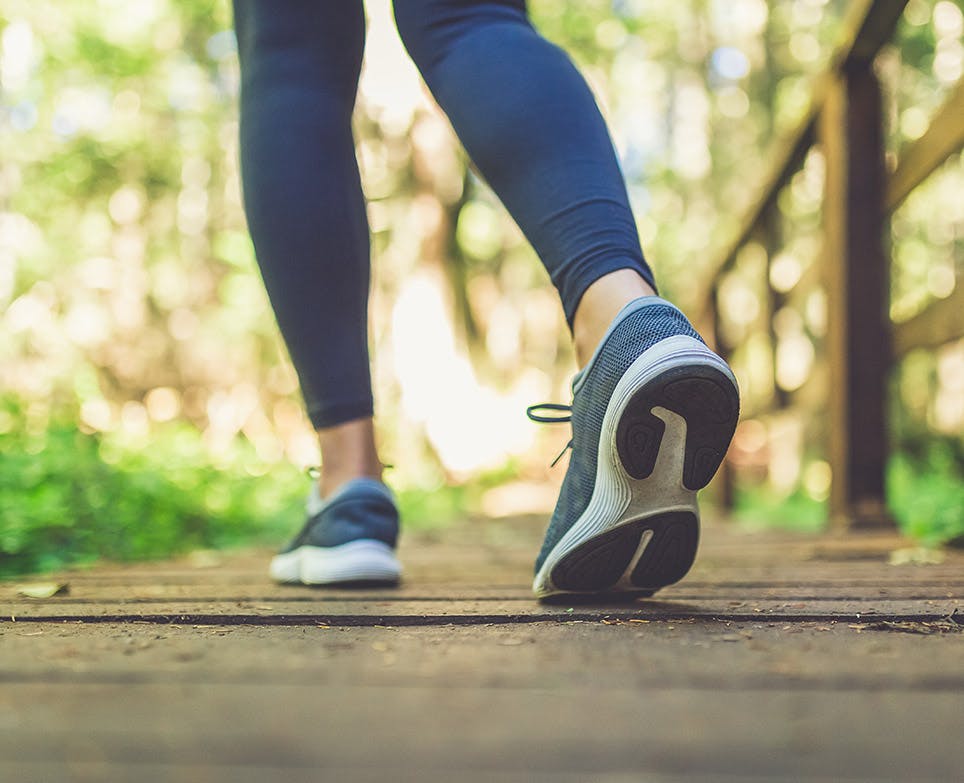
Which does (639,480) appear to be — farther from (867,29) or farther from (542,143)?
(867,29)

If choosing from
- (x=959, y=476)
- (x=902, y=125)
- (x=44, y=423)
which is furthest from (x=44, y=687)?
(x=902, y=125)

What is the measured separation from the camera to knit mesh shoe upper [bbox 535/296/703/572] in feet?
3.15

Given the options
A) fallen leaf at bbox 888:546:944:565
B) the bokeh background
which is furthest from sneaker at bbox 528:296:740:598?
the bokeh background

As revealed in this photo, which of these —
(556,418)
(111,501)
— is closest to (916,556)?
(556,418)

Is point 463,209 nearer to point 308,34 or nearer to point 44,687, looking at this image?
point 308,34

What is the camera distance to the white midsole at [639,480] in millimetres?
925

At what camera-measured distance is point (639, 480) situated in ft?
3.21

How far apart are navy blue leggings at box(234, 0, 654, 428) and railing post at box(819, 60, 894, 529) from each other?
1690 millimetres

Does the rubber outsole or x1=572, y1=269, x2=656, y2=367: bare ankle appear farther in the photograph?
x1=572, y1=269, x2=656, y2=367: bare ankle

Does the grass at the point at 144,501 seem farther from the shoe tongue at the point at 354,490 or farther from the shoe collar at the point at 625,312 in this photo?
the shoe collar at the point at 625,312

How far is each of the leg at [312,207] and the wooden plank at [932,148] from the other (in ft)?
4.31

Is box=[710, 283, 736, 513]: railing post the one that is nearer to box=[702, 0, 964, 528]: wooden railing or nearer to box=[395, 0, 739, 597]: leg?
box=[702, 0, 964, 528]: wooden railing

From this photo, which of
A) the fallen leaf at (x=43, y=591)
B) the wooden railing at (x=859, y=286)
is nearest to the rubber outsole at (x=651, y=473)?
the fallen leaf at (x=43, y=591)

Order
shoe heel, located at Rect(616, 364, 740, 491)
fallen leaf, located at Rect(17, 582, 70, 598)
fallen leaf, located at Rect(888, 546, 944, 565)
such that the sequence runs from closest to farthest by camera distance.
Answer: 1. shoe heel, located at Rect(616, 364, 740, 491)
2. fallen leaf, located at Rect(17, 582, 70, 598)
3. fallen leaf, located at Rect(888, 546, 944, 565)
